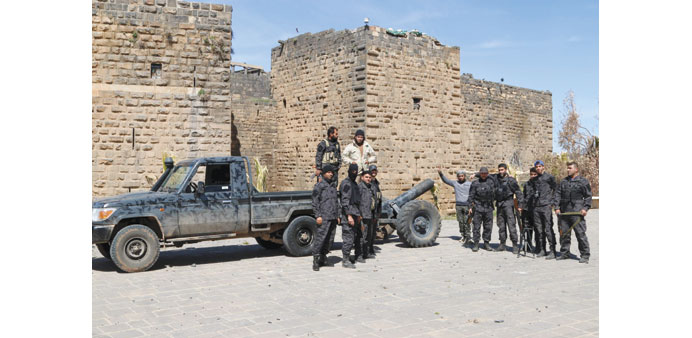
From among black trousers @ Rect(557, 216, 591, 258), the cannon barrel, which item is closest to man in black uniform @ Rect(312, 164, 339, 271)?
the cannon barrel

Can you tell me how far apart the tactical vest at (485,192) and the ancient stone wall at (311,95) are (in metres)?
5.80

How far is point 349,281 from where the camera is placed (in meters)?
7.39

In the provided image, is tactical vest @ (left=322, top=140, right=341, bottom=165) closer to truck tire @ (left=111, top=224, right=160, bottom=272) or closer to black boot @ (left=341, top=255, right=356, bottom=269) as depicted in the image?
black boot @ (left=341, top=255, right=356, bottom=269)

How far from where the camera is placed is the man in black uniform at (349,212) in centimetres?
861

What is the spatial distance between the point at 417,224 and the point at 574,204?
9.43ft

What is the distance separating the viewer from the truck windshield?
8.71 meters

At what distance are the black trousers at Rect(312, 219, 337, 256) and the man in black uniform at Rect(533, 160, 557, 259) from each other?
11.8ft

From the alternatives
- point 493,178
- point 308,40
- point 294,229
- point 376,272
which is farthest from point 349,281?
point 308,40

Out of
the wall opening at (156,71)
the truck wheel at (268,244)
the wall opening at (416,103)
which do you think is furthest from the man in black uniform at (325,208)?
the wall opening at (416,103)

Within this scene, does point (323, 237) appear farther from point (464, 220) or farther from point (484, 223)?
point (464, 220)

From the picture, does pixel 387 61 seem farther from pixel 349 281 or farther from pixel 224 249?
pixel 349 281

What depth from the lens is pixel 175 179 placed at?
8.91m

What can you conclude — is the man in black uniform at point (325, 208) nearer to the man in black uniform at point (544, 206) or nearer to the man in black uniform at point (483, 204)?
the man in black uniform at point (483, 204)

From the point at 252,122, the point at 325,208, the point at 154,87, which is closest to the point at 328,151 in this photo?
the point at 325,208
